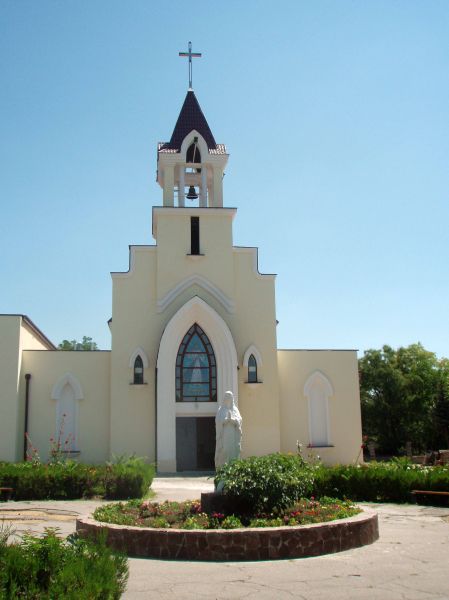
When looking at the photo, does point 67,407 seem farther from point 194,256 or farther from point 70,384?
point 194,256

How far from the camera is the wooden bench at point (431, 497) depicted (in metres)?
14.1

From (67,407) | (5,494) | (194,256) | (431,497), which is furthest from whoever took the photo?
(194,256)

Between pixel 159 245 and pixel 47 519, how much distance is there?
14.8m

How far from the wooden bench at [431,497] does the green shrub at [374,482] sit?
154 millimetres

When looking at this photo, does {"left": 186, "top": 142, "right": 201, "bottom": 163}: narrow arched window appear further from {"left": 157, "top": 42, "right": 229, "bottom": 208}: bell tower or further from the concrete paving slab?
the concrete paving slab

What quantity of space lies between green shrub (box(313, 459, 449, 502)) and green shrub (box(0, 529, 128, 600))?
32.3ft

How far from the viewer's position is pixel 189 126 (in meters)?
27.3

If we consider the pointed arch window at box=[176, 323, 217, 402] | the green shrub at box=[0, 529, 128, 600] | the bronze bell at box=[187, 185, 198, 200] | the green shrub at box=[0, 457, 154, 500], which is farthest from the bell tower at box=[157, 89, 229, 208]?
the green shrub at box=[0, 529, 128, 600]

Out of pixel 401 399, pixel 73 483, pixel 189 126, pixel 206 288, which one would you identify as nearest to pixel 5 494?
pixel 73 483

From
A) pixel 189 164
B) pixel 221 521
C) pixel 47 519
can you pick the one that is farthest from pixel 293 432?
pixel 221 521

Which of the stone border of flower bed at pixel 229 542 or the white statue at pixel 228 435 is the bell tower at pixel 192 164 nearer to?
the white statue at pixel 228 435

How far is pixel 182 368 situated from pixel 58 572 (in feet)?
62.5

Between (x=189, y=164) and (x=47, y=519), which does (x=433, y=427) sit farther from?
(x=47, y=519)

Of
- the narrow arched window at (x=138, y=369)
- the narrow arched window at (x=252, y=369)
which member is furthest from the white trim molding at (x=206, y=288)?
the narrow arched window at (x=138, y=369)
